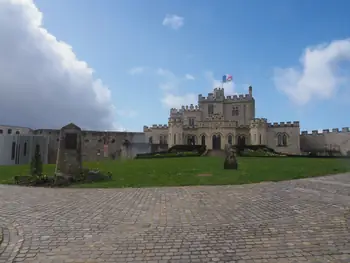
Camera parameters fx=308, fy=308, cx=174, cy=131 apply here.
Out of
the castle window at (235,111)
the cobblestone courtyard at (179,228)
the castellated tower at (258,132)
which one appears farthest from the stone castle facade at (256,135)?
the cobblestone courtyard at (179,228)

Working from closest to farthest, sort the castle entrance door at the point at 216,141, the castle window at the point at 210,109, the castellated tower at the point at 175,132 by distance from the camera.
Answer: the castle entrance door at the point at 216,141 < the castellated tower at the point at 175,132 < the castle window at the point at 210,109

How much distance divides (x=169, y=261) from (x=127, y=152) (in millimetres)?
52139

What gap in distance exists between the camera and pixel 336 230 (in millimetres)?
6664

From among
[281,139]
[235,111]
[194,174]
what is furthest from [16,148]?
[281,139]

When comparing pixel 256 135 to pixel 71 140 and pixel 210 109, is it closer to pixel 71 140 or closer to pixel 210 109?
pixel 210 109

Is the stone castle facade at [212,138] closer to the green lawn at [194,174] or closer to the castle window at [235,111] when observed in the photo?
the castle window at [235,111]

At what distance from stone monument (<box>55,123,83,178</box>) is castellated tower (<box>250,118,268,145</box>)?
49.8 metres

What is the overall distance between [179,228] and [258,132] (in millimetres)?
58744

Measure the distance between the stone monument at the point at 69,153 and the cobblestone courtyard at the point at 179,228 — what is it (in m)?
6.45

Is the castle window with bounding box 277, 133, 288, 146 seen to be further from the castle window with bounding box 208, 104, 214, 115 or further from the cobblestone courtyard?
the cobblestone courtyard

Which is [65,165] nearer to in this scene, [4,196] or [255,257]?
[4,196]

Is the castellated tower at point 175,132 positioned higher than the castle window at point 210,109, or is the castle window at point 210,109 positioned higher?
the castle window at point 210,109

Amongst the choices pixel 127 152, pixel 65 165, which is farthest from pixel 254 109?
pixel 65 165

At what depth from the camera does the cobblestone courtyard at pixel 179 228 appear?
5535 mm
